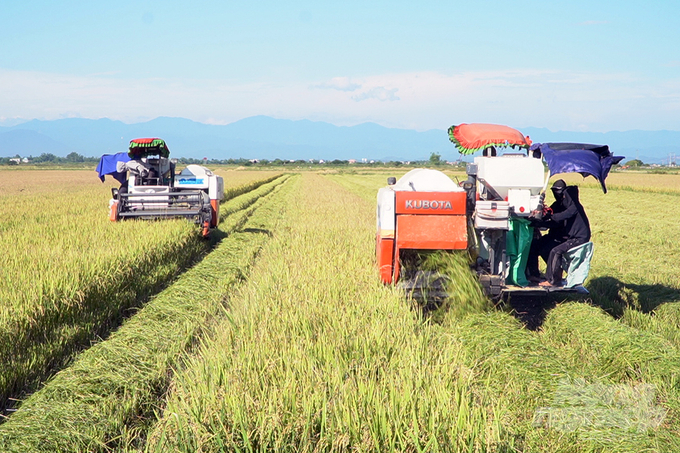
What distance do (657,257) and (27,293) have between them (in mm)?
10882

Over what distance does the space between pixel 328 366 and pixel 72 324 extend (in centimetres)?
358

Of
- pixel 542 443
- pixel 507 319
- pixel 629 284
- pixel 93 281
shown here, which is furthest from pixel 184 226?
pixel 542 443

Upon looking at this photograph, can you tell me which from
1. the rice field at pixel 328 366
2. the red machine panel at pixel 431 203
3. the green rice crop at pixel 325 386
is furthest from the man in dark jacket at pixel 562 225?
the green rice crop at pixel 325 386

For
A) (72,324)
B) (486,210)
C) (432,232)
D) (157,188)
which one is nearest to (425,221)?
(432,232)

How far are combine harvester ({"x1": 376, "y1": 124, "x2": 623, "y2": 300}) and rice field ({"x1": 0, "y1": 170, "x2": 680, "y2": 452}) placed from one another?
1.17 feet

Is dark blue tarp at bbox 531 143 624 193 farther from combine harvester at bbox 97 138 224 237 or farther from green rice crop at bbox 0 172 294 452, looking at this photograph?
combine harvester at bbox 97 138 224 237

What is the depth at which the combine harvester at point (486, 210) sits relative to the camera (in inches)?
249

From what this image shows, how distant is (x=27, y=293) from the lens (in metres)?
5.70

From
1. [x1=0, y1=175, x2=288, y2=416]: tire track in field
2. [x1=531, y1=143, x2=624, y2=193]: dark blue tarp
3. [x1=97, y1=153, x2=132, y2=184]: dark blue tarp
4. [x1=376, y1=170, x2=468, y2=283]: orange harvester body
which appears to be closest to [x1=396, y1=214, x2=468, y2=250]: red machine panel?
[x1=376, y1=170, x2=468, y2=283]: orange harvester body

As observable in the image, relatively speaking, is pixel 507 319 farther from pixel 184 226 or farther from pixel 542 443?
pixel 184 226

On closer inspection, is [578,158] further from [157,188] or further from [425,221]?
[157,188]

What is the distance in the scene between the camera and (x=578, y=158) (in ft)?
21.6

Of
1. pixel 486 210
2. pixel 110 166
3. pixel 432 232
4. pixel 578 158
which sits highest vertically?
pixel 578 158

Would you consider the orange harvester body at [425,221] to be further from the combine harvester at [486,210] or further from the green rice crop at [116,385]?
the green rice crop at [116,385]
